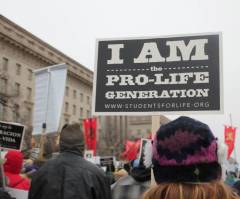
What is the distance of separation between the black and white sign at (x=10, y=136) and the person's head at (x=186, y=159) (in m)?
5.42

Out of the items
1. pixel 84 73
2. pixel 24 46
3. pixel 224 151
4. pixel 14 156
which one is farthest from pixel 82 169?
pixel 84 73

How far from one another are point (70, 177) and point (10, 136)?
301cm

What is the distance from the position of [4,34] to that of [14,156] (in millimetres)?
45643

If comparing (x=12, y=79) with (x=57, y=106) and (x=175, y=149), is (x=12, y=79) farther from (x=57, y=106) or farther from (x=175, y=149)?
(x=175, y=149)

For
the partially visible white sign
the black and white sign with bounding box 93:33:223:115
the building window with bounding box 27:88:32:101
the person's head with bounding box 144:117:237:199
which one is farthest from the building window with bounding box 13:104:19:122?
the person's head with bounding box 144:117:237:199

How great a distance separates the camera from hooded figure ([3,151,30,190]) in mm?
5379

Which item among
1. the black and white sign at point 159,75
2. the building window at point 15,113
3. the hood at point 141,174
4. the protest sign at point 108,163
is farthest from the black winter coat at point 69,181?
the building window at point 15,113

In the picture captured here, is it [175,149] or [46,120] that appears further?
[46,120]

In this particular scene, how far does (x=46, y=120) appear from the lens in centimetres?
843

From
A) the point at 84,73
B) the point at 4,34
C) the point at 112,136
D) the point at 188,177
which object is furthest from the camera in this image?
the point at 112,136

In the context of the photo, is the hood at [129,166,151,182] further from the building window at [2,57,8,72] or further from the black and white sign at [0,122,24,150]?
the building window at [2,57,8,72]

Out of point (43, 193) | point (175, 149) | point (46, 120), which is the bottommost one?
point (43, 193)

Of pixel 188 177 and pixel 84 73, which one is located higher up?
→ pixel 84 73

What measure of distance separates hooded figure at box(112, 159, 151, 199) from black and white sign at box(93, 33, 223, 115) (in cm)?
83
